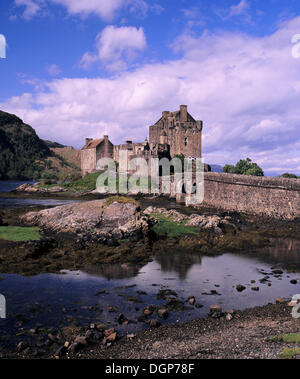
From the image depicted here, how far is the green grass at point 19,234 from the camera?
66.4ft

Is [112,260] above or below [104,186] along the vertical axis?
below

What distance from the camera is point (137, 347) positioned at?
8.53 m

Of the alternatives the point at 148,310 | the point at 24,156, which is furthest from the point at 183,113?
the point at 24,156

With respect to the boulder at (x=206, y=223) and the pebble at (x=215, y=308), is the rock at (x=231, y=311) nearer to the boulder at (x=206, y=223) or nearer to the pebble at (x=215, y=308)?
the pebble at (x=215, y=308)

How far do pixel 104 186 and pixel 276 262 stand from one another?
4647 centimetres

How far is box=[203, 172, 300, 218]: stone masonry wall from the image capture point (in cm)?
2969

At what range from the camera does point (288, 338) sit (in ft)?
27.1

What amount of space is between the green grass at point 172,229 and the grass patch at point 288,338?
1485cm

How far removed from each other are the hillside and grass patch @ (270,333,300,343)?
107m

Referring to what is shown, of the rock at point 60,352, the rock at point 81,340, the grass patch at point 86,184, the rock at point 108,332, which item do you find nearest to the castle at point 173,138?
the grass patch at point 86,184

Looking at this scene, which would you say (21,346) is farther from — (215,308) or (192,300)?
(215,308)
